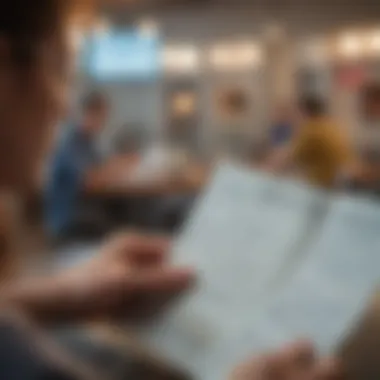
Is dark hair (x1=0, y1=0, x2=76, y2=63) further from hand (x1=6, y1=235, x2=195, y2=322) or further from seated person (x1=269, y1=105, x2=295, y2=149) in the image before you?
seated person (x1=269, y1=105, x2=295, y2=149)

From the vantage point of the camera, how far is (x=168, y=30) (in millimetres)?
1210

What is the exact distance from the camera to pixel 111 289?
23.8 inches

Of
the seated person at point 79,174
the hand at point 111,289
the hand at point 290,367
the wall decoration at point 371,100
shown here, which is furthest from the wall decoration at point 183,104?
the hand at point 290,367

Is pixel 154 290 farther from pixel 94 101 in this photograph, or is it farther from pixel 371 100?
pixel 94 101

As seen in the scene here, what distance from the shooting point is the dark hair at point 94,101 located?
1236 millimetres

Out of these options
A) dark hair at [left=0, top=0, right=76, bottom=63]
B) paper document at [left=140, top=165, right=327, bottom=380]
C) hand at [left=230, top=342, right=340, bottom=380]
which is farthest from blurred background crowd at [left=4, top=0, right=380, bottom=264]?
dark hair at [left=0, top=0, right=76, bottom=63]

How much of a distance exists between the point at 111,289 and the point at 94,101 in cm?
70

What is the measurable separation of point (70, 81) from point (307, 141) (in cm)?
79

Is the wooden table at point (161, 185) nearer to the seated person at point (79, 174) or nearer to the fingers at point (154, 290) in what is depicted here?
the seated person at point (79, 174)

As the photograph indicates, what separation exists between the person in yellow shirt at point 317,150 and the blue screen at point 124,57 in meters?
0.25

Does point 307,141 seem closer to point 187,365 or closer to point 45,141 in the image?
point 187,365

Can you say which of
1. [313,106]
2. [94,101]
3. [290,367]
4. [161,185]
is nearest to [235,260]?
[290,367]

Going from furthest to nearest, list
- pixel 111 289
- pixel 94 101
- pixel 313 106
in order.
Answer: pixel 94 101 < pixel 313 106 < pixel 111 289

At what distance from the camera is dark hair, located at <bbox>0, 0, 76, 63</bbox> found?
34 centimetres
